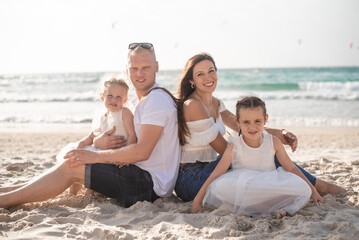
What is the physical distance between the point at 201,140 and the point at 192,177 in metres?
0.37

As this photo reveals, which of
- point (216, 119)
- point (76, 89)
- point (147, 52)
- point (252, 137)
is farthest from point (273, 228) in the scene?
point (76, 89)

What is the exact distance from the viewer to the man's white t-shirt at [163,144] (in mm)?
3232

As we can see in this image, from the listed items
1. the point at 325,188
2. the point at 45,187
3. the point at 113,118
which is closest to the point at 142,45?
the point at 113,118

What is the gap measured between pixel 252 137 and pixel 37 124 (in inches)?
377

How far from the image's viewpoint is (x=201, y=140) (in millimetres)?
3318

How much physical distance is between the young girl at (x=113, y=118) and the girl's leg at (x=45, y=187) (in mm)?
252

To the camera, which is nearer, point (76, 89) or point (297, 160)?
point (297, 160)

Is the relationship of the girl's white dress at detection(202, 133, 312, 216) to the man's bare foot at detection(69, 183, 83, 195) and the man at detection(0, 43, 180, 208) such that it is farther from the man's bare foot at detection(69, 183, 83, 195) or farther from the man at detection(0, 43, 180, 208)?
the man's bare foot at detection(69, 183, 83, 195)

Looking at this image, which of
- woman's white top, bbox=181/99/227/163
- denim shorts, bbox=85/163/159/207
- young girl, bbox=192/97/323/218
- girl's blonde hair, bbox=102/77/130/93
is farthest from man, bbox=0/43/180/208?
young girl, bbox=192/97/323/218

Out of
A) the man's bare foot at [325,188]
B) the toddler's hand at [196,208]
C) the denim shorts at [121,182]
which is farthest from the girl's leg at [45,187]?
the man's bare foot at [325,188]

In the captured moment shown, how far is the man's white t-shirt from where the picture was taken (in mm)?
3232

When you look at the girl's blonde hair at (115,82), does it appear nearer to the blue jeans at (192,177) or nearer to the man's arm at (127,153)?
the man's arm at (127,153)

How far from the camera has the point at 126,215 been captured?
120 inches

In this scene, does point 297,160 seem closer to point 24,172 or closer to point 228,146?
point 228,146
